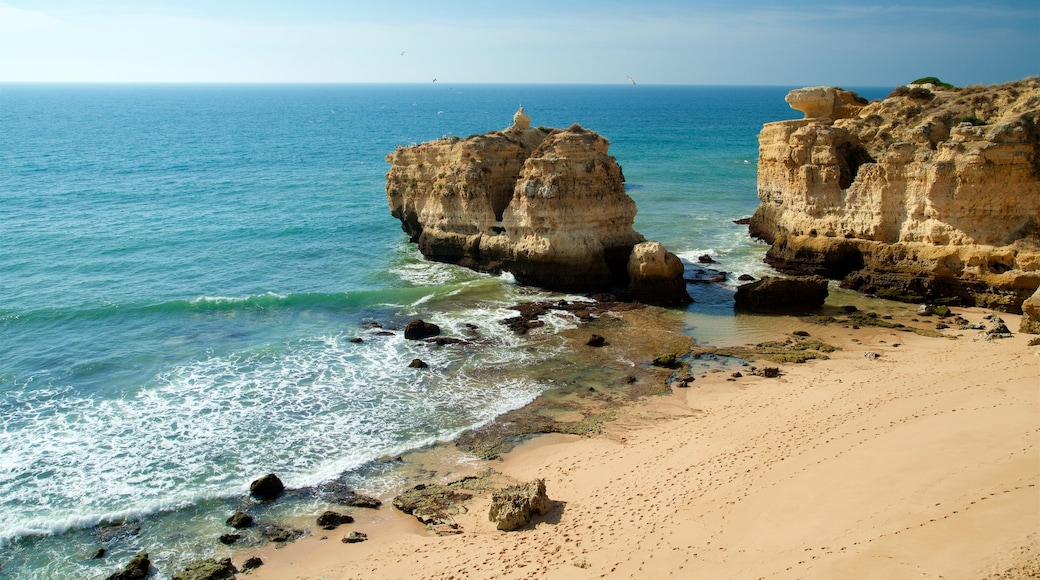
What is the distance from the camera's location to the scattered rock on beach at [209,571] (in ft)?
38.3

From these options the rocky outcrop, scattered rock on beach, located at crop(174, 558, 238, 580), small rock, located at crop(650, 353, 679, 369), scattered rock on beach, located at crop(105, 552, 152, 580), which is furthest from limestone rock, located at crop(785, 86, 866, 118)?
scattered rock on beach, located at crop(105, 552, 152, 580)

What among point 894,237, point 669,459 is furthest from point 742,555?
point 894,237

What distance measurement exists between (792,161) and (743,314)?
8807 mm

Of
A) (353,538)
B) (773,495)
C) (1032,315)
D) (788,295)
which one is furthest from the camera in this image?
(788,295)

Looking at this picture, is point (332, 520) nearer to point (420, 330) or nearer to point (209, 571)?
point (209, 571)

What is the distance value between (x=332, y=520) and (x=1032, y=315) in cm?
1942

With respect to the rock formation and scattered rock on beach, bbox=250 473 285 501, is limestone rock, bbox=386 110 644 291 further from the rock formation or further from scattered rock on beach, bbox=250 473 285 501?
scattered rock on beach, bbox=250 473 285 501

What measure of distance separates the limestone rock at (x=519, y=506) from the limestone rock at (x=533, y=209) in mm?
14141

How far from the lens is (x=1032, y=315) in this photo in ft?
65.7

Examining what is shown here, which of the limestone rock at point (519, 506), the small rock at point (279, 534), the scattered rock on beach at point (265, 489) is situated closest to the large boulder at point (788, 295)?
the limestone rock at point (519, 506)

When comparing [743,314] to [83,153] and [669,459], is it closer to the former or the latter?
[669,459]

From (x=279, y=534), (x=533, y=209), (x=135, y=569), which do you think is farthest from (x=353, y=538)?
(x=533, y=209)

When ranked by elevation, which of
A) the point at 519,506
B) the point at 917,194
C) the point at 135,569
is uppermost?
the point at 917,194

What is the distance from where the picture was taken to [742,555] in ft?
34.7
